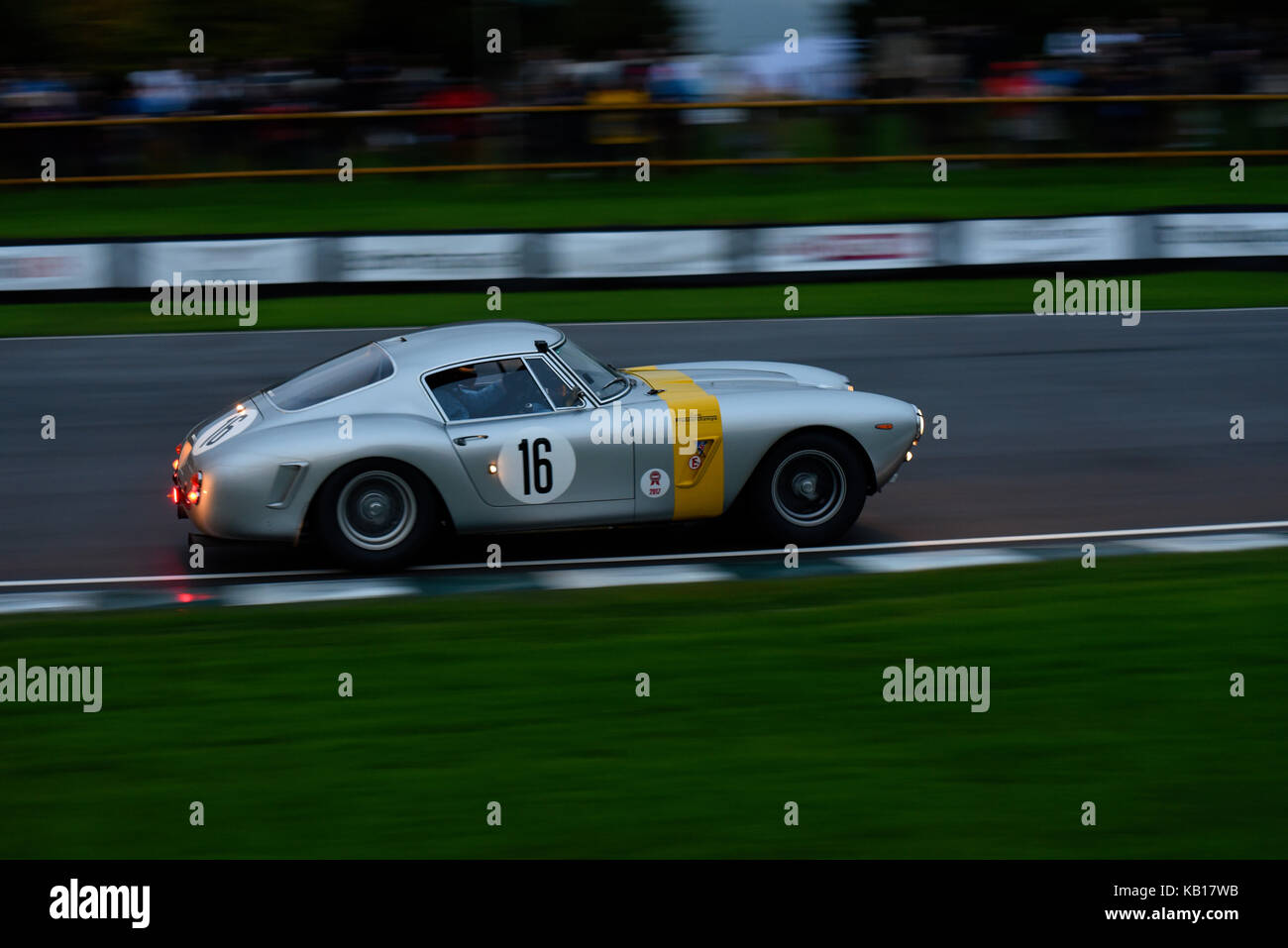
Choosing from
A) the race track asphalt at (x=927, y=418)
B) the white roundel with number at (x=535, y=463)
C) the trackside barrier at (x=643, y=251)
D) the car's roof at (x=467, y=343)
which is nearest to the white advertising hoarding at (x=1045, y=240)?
the trackside barrier at (x=643, y=251)

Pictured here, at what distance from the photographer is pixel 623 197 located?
77.5 ft

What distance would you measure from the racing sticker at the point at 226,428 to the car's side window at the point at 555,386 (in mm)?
1507

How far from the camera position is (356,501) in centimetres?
806

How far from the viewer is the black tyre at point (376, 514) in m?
7.93

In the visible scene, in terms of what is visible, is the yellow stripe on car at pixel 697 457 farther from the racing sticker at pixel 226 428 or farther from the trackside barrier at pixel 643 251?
the trackside barrier at pixel 643 251

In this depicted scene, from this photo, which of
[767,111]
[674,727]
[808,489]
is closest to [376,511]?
[808,489]

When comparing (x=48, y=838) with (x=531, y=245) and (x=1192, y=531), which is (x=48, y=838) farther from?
(x=531, y=245)

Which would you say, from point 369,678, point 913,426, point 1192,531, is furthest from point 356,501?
point 1192,531

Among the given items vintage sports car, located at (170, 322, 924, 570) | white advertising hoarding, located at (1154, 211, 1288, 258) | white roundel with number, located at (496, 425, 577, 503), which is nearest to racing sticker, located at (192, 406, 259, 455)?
vintage sports car, located at (170, 322, 924, 570)

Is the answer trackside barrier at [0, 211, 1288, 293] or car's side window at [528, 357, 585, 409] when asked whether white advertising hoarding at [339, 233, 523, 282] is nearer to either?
trackside barrier at [0, 211, 1288, 293]

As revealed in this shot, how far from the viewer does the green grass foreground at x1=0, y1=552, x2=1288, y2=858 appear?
16.3 feet

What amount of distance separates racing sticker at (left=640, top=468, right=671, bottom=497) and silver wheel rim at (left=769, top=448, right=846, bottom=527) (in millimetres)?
607

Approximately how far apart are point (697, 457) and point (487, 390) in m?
1.15

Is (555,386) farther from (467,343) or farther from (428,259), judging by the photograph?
(428,259)
